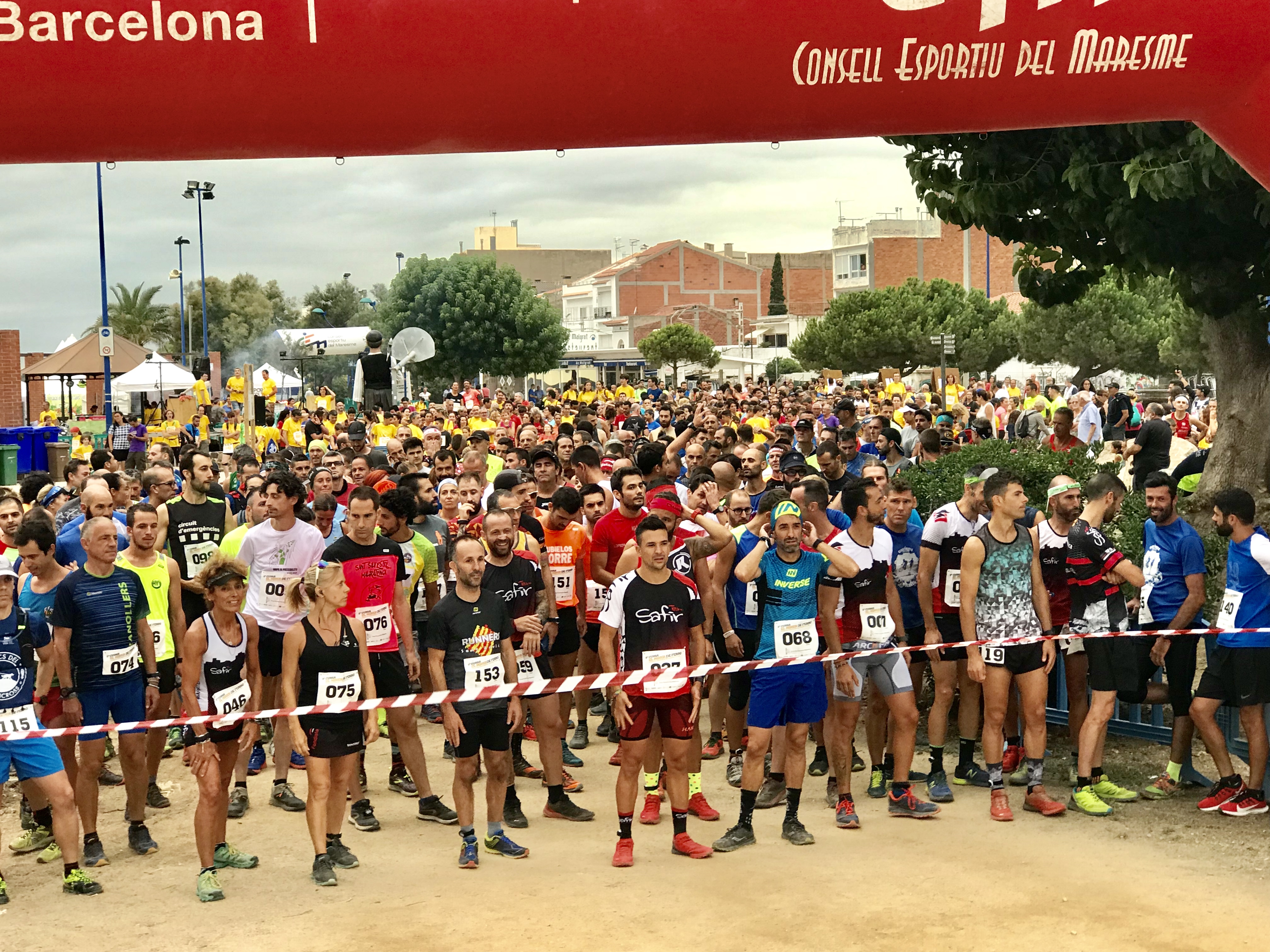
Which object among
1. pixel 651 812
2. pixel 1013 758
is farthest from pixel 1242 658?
pixel 651 812

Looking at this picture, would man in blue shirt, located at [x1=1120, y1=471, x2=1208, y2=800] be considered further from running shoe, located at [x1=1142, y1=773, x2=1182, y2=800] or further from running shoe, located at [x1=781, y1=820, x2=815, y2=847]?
running shoe, located at [x1=781, y1=820, x2=815, y2=847]

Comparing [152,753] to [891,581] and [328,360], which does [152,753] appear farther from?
[328,360]

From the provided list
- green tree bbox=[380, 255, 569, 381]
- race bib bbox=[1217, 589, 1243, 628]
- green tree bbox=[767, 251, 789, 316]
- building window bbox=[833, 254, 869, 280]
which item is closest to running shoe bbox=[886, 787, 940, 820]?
race bib bbox=[1217, 589, 1243, 628]

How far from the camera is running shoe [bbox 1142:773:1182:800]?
811 cm

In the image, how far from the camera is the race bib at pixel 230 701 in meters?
7.14

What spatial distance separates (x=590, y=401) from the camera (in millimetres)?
35188

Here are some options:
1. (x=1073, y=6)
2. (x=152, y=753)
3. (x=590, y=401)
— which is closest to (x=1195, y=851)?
(x=1073, y=6)

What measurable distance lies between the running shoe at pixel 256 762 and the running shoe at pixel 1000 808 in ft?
15.8

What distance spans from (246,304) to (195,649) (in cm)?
9514

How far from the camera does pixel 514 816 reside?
8008mm

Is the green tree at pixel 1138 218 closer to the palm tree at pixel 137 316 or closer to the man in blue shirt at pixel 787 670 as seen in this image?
the man in blue shirt at pixel 787 670

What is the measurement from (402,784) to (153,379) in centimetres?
2543

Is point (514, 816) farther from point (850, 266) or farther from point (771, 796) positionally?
point (850, 266)

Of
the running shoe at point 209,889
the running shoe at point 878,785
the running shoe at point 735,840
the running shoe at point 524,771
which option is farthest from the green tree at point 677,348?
the running shoe at point 209,889
